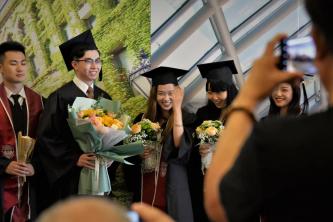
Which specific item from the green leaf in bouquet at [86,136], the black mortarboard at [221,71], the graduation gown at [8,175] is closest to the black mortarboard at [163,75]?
the black mortarboard at [221,71]

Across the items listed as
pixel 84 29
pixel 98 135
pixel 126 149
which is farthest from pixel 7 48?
pixel 126 149

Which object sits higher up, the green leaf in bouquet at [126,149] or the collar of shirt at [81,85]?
the collar of shirt at [81,85]

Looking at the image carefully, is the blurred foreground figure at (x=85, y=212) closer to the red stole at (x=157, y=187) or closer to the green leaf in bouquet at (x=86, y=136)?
the green leaf in bouquet at (x=86, y=136)

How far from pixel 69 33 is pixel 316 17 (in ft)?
13.8

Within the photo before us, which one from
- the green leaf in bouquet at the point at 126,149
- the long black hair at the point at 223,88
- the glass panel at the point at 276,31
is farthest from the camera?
the glass panel at the point at 276,31

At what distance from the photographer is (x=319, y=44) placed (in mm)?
1030

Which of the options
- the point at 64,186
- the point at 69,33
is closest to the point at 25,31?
the point at 69,33

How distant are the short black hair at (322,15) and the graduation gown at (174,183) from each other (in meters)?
3.10

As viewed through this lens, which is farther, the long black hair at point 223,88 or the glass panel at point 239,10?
the glass panel at point 239,10

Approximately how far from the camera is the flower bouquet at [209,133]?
3971 millimetres

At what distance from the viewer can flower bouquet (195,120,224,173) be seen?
3971 millimetres

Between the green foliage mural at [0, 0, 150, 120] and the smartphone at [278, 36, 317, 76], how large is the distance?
3.75 meters

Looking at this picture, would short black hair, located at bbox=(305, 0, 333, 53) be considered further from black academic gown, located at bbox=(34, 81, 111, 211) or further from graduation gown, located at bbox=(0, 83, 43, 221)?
graduation gown, located at bbox=(0, 83, 43, 221)

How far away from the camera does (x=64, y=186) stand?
4125 mm
